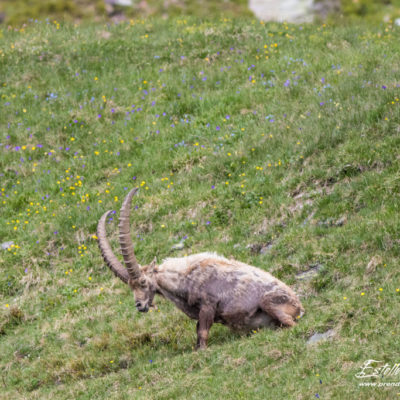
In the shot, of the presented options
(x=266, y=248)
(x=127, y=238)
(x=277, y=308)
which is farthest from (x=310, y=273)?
(x=127, y=238)

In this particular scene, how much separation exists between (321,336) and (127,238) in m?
3.17

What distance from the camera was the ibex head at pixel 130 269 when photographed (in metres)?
10.2

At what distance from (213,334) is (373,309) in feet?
9.28

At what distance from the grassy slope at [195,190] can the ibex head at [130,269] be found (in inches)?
39.4

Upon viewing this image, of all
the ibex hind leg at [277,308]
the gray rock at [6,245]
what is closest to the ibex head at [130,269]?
the ibex hind leg at [277,308]

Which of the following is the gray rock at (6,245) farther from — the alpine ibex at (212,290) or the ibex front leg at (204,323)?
the ibex front leg at (204,323)

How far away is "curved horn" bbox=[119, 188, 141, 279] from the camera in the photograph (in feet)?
33.1

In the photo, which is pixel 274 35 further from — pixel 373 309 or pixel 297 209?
pixel 373 309

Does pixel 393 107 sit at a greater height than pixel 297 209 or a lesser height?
greater

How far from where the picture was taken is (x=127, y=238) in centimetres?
1024

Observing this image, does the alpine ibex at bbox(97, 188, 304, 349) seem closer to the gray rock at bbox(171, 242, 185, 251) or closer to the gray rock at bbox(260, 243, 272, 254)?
the gray rock at bbox(260, 243, 272, 254)

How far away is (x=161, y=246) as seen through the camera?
49.0 feet

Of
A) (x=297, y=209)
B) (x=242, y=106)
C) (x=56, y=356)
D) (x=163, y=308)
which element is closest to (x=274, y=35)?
(x=242, y=106)

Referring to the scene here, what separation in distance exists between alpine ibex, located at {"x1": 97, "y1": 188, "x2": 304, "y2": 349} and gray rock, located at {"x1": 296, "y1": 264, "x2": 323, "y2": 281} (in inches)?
43.6
